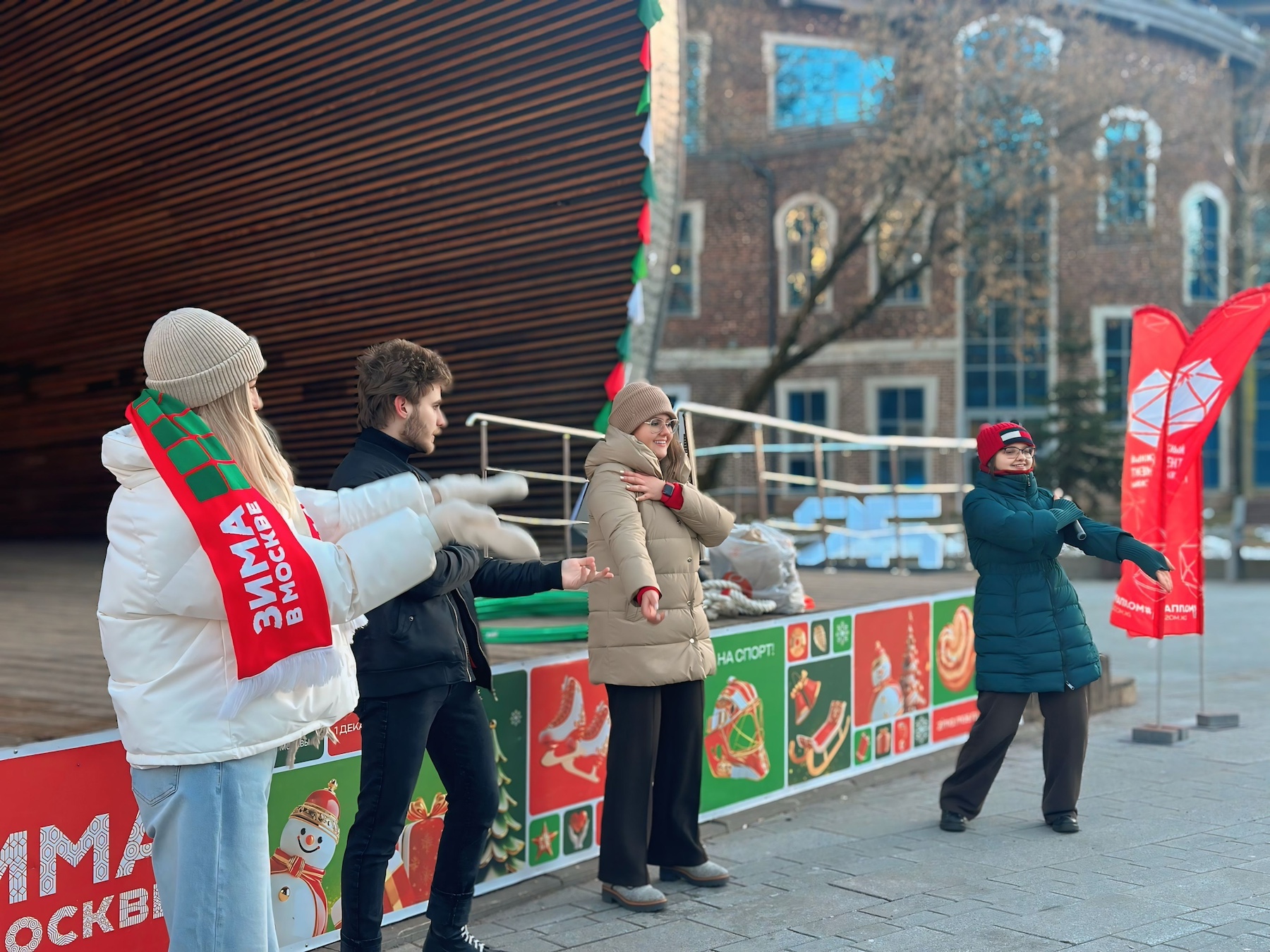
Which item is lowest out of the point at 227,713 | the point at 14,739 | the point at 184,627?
the point at 14,739

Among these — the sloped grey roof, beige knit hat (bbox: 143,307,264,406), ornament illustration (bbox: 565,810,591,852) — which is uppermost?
the sloped grey roof

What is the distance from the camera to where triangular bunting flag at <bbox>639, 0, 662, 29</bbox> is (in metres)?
6.67

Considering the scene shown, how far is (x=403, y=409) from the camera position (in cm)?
344

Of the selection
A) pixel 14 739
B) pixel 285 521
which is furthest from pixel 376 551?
pixel 14 739

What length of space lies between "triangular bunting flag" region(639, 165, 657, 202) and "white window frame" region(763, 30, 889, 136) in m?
20.8

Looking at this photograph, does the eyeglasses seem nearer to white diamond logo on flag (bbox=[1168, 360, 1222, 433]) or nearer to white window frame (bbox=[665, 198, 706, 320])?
white diamond logo on flag (bbox=[1168, 360, 1222, 433])

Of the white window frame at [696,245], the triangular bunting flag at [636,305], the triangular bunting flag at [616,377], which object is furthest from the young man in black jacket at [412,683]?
the white window frame at [696,245]

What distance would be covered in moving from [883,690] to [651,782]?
2.37 meters

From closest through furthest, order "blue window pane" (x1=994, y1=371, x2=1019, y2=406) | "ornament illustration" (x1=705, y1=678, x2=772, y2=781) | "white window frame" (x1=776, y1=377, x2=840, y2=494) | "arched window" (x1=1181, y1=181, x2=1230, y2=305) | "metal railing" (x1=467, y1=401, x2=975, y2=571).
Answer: "ornament illustration" (x1=705, y1=678, x2=772, y2=781), "metal railing" (x1=467, y1=401, x2=975, y2=571), "white window frame" (x1=776, y1=377, x2=840, y2=494), "blue window pane" (x1=994, y1=371, x2=1019, y2=406), "arched window" (x1=1181, y1=181, x2=1230, y2=305)

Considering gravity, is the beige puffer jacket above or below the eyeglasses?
below

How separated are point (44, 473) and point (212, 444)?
13534 mm

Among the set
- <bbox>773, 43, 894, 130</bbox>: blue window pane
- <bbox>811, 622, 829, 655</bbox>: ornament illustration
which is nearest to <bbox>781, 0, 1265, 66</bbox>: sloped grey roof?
<bbox>773, 43, 894, 130</bbox>: blue window pane

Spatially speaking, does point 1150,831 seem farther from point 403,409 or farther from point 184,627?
point 184,627

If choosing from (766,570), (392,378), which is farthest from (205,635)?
(766,570)
